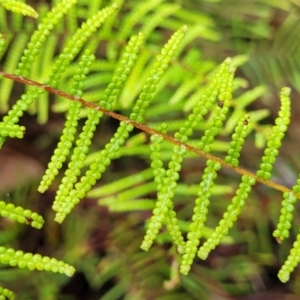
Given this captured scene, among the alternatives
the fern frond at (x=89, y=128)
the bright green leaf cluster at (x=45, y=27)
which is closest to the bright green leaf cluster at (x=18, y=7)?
the bright green leaf cluster at (x=45, y=27)

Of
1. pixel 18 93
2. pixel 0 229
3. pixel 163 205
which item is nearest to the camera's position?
pixel 163 205

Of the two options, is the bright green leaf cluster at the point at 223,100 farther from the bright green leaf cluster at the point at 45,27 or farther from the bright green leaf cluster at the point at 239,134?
the bright green leaf cluster at the point at 45,27

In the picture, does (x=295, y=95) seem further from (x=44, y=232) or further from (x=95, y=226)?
(x=44, y=232)

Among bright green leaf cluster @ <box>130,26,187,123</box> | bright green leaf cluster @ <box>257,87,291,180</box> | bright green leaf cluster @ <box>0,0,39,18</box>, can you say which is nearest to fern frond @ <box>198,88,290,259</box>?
bright green leaf cluster @ <box>257,87,291,180</box>

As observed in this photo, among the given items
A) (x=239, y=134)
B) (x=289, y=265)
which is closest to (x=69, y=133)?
(x=239, y=134)

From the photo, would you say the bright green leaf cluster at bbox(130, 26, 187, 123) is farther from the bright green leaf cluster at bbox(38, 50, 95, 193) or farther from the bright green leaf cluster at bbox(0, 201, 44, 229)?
the bright green leaf cluster at bbox(0, 201, 44, 229)

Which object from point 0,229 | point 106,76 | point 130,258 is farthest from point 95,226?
point 106,76
